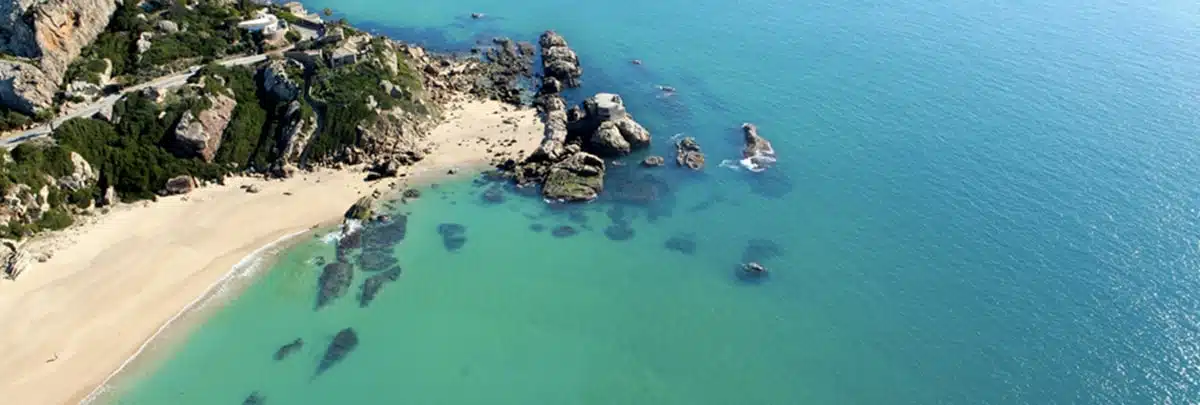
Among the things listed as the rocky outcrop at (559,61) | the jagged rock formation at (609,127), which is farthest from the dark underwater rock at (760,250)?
the rocky outcrop at (559,61)

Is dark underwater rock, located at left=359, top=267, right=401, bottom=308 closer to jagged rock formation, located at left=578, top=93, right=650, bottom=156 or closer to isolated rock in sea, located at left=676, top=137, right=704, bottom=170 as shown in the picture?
jagged rock formation, located at left=578, top=93, right=650, bottom=156

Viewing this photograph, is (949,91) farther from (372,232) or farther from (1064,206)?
(372,232)

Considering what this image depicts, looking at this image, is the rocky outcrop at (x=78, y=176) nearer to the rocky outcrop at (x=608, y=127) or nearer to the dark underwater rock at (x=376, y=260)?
the dark underwater rock at (x=376, y=260)

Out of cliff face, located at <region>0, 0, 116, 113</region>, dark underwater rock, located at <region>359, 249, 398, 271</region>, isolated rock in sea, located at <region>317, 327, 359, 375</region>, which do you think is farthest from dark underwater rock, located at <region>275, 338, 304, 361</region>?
cliff face, located at <region>0, 0, 116, 113</region>

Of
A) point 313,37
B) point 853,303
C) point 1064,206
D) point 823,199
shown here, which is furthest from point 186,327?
point 1064,206

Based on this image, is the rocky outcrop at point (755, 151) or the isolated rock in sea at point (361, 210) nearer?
the isolated rock in sea at point (361, 210)

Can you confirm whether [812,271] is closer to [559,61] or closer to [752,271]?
[752,271]

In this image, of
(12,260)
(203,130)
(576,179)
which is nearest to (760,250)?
(576,179)

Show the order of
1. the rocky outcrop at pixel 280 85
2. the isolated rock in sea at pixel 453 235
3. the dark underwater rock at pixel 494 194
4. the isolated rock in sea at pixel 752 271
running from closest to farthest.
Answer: the isolated rock in sea at pixel 752 271 < the isolated rock in sea at pixel 453 235 < the dark underwater rock at pixel 494 194 < the rocky outcrop at pixel 280 85
